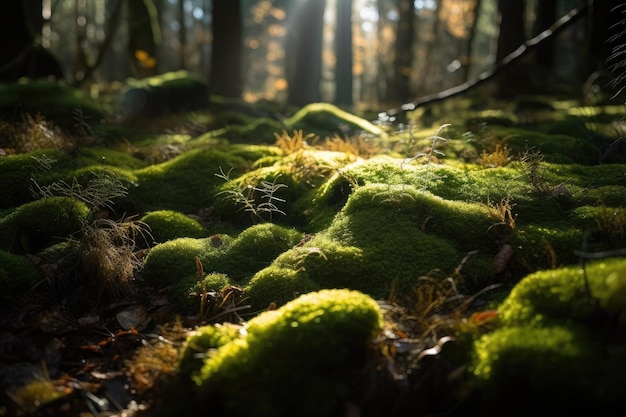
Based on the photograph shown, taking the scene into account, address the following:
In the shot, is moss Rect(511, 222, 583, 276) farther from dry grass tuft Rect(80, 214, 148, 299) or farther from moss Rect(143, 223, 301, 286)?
dry grass tuft Rect(80, 214, 148, 299)

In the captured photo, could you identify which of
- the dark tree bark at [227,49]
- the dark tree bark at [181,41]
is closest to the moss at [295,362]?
the dark tree bark at [227,49]

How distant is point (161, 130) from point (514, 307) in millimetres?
6934

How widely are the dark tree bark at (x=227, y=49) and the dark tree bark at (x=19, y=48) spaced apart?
4.01 meters

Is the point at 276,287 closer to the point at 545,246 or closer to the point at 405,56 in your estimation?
the point at 545,246

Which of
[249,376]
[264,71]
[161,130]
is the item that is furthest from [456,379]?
[264,71]

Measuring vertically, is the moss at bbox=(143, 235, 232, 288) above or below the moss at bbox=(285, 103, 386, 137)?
below

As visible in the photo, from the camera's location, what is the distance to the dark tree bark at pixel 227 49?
1190cm

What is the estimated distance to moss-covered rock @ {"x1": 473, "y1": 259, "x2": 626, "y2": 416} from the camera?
1961 millimetres

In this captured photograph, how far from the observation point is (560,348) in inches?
83.0

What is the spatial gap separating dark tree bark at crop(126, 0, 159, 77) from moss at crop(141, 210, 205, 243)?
10149 mm

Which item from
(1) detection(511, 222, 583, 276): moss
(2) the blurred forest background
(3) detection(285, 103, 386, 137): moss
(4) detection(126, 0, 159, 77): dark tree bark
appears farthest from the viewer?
(4) detection(126, 0, 159, 77): dark tree bark

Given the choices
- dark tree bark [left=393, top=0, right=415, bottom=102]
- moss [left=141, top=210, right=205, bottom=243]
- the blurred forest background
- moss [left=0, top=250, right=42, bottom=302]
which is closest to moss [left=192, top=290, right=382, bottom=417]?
moss [left=0, top=250, right=42, bottom=302]

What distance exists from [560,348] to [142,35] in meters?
14.0

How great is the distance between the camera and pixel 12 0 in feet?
28.9
